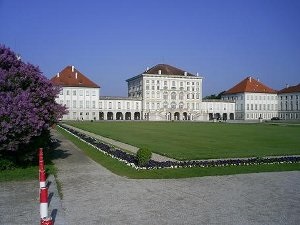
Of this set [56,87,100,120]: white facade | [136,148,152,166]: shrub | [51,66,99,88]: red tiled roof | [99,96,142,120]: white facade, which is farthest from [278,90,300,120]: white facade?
[136,148,152,166]: shrub

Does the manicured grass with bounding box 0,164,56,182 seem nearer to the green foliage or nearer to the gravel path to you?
the green foliage

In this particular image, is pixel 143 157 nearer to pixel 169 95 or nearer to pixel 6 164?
pixel 6 164

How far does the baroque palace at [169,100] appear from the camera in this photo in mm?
96312

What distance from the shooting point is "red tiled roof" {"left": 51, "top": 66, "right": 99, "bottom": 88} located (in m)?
94.2

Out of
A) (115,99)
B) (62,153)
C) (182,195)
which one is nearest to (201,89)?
(115,99)

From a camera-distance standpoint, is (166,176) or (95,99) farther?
(95,99)

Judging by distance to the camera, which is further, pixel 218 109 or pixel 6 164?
pixel 218 109

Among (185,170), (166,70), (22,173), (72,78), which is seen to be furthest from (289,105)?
(22,173)

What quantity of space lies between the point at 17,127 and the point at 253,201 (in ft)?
22.6

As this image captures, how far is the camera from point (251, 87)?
117000 mm

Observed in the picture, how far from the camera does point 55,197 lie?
27.7ft

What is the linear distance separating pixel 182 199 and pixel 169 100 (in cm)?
10032

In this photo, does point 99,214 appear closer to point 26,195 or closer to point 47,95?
point 26,195

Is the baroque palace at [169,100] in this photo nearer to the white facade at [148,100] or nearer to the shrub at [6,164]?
the white facade at [148,100]
